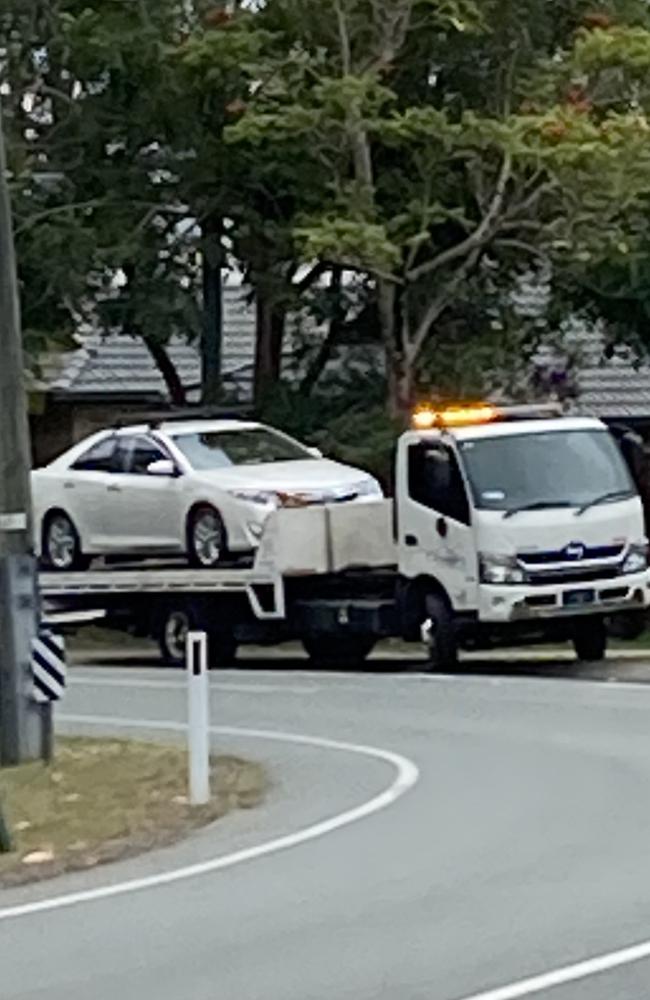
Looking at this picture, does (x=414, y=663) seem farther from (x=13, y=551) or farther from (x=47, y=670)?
(x=47, y=670)

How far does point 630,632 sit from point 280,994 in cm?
1892

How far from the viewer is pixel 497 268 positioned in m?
34.3

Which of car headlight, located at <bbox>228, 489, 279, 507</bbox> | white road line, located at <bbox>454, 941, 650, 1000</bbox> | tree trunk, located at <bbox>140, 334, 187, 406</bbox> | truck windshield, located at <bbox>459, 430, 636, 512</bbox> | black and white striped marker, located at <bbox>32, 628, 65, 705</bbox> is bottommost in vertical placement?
white road line, located at <bbox>454, 941, 650, 1000</bbox>

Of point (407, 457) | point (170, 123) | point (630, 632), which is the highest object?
point (170, 123)

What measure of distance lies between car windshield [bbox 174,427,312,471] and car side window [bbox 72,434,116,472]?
3.41 ft

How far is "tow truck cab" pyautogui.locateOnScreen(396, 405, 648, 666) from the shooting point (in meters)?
25.0

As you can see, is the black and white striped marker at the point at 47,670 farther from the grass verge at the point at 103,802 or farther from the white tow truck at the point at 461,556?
the white tow truck at the point at 461,556

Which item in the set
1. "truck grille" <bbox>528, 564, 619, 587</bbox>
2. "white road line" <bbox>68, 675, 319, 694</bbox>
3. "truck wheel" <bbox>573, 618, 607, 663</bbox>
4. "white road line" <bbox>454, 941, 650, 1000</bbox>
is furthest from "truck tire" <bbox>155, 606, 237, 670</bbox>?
"white road line" <bbox>454, 941, 650, 1000</bbox>

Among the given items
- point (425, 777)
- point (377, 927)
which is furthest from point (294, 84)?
point (377, 927)

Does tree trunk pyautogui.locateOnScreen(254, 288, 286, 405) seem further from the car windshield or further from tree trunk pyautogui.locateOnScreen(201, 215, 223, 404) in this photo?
the car windshield

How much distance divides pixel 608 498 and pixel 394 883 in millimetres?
12723

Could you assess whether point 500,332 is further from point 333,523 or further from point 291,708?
point 291,708

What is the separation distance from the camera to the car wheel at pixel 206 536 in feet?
88.4

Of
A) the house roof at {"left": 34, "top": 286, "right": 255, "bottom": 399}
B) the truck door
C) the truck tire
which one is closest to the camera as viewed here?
the truck door
